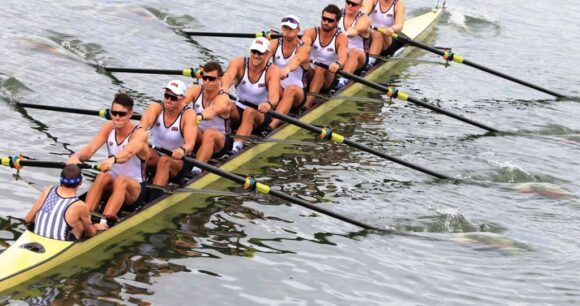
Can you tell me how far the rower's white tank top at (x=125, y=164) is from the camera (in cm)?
1273

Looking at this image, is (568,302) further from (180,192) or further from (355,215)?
(180,192)

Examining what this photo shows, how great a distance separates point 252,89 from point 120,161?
421 centimetres

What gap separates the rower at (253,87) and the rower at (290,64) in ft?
1.95

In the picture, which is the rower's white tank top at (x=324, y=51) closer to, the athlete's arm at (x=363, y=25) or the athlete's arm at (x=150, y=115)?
the athlete's arm at (x=363, y=25)

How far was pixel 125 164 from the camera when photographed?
42.0 ft

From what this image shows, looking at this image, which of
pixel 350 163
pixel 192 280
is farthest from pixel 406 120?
pixel 192 280

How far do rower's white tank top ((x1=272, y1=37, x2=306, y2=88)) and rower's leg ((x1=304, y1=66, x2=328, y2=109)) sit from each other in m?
0.81

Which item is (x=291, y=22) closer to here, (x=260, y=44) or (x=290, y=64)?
(x=290, y=64)

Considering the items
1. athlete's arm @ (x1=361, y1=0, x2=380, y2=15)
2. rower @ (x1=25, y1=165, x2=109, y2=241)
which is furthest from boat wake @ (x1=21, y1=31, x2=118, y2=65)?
rower @ (x1=25, y1=165, x2=109, y2=241)

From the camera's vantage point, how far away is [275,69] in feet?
52.7

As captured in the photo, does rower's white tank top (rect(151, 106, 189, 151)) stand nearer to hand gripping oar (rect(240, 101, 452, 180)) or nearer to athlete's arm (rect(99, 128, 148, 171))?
athlete's arm (rect(99, 128, 148, 171))

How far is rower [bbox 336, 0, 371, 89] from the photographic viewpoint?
19594 millimetres

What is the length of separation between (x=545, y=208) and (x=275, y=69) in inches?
191

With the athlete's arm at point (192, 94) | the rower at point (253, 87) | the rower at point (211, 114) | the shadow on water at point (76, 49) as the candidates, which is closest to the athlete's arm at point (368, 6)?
the shadow on water at point (76, 49)
